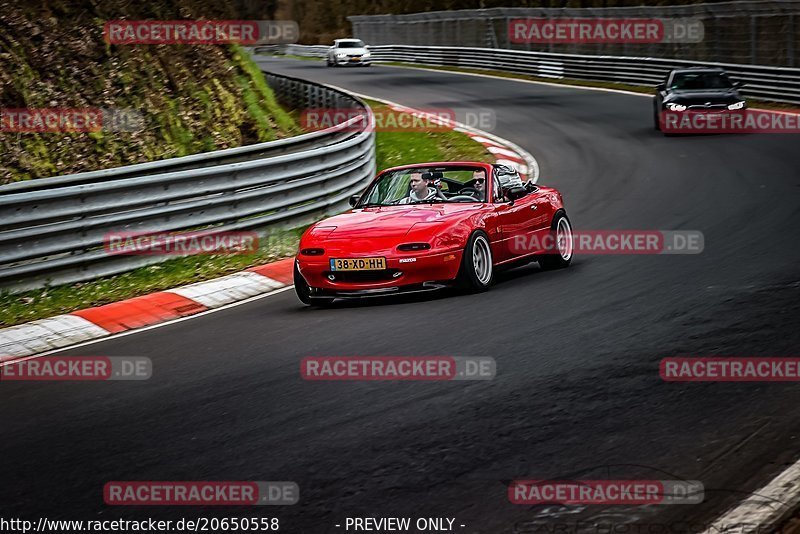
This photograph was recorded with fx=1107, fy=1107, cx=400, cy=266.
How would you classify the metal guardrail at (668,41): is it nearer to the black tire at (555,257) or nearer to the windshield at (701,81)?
the windshield at (701,81)

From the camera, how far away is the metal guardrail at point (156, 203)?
36.1ft

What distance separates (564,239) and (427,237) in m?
2.71

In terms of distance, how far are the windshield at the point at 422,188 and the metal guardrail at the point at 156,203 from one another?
2.44 meters

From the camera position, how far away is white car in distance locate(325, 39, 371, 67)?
2074 inches

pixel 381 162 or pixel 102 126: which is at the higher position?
pixel 102 126

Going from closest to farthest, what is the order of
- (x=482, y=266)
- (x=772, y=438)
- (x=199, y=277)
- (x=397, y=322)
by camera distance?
(x=772, y=438), (x=397, y=322), (x=482, y=266), (x=199, y=277)

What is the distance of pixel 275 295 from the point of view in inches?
441

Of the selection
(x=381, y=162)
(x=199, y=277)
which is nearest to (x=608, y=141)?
(x=381, y=162)

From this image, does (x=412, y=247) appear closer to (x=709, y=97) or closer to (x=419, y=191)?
(x=419, y=191)

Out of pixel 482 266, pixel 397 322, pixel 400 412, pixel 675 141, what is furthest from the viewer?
pixel 675 141

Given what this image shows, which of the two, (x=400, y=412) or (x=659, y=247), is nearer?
(x=400, y=412)

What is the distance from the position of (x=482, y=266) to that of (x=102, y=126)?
7.30 meters

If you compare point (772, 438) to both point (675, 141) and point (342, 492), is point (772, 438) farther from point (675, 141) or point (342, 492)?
point (675, 141)

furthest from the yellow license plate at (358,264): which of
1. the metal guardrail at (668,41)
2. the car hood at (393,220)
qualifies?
the metal guardrail at (668,41)
